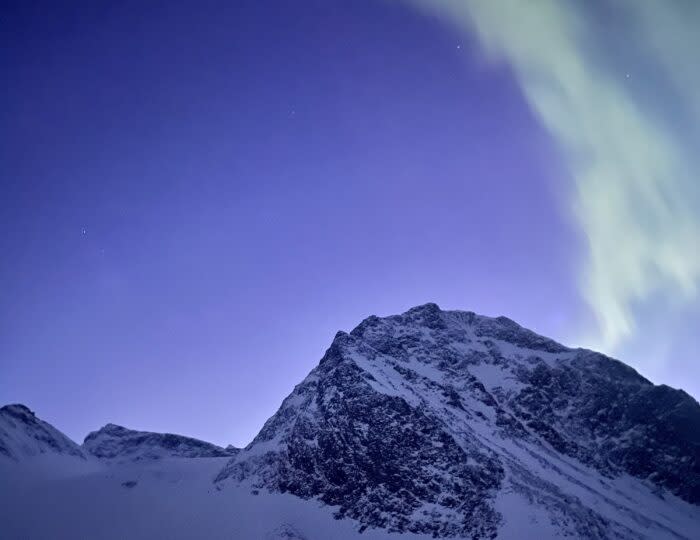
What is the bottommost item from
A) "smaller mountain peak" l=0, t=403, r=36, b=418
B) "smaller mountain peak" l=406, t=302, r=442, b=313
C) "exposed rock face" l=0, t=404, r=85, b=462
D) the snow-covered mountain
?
"exposed rock face" l=0, t=404, r=85, b=462

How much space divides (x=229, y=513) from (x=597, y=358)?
91.5 metres

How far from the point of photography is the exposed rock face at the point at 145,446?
130 m

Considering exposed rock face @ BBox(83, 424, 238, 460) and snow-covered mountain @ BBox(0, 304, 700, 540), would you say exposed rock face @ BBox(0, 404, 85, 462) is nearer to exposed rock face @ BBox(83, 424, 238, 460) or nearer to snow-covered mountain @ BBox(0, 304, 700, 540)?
snow-covered mountain @ BBox(0, 304, 700, 540)

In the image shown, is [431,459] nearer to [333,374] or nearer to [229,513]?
[333,374]

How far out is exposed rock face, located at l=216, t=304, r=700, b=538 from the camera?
228ft

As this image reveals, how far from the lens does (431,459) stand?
7381cm

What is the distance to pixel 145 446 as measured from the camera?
134 metres

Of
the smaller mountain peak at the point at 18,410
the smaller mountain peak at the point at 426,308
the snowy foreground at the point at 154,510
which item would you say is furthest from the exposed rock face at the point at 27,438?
the smaller mountain peak at the point at 426,308

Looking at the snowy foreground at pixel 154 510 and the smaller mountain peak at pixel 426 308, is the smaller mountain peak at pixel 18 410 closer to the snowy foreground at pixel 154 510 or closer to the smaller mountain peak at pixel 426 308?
the snowy foreground at pixel 154 510

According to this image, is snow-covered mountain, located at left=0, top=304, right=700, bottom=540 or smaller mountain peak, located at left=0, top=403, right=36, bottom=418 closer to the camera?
snow-covered mountain, located at left=0, top=304, right=700, bottom=540

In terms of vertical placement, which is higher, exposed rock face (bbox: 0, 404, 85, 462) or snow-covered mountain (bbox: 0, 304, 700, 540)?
snow-covered mountain (bbox: 0, 304, 700, 540)

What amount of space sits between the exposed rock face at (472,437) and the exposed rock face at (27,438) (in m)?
47.5

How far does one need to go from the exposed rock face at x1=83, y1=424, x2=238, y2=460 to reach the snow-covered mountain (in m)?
4.69

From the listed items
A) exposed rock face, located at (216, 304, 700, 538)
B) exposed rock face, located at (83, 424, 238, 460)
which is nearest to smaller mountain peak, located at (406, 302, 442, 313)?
exposed rock face, located at (216, 304, 700, 538)
